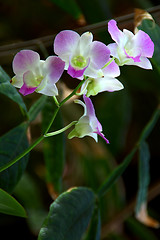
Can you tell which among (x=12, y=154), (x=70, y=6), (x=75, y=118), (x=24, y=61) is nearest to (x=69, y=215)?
(x=12, y=154)

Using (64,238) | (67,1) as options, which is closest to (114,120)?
(67,1)

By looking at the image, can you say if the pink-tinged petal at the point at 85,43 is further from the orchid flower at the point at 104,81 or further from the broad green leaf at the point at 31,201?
the broad green leaf at the point at 31,201

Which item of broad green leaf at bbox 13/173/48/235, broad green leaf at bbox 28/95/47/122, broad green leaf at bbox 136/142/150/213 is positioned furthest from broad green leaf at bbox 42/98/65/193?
broad green leaf at bbox 13/173/48/235

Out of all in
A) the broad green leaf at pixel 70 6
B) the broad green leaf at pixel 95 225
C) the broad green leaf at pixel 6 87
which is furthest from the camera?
the broad green leaf at pixel 70 6

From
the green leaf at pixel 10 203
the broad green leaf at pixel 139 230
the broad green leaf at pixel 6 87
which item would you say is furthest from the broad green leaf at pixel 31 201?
the green leaf at pixel 10 203

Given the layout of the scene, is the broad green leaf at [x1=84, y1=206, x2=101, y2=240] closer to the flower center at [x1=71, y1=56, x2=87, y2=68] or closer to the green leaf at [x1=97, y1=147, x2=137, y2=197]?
the green leaf at [x1=97, y1=147, x2=137, y2=197]

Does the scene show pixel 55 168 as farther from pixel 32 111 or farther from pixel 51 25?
pixel 51 25
